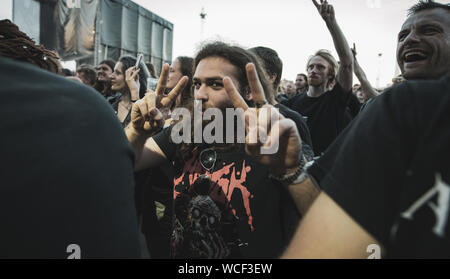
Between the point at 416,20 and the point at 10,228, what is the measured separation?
88.0 inches

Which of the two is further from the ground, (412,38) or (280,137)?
(412,38)

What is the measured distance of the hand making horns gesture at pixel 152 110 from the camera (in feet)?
4.81

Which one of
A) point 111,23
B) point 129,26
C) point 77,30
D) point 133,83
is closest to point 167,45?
point 129,26

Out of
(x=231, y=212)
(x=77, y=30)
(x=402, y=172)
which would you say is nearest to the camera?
(x=402, y=172)

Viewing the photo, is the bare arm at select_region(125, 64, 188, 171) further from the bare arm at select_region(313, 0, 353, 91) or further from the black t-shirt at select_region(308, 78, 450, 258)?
the bare arm at select_region(313, 0, 353, 91)

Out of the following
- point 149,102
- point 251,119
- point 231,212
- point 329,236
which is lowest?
point 231,212

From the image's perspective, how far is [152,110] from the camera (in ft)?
4.76

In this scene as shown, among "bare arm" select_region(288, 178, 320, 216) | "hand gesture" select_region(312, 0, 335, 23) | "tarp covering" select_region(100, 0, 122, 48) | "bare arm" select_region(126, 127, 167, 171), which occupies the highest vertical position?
"tarp covering" select_region(100, 0, 122, 48)

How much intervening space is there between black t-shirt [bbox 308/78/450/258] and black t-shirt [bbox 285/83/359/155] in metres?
2.30

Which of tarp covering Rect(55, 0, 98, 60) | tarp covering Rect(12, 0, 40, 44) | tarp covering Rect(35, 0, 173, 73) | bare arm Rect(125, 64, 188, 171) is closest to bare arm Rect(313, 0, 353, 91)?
bare arm Rect(125, 64, 188, 171)

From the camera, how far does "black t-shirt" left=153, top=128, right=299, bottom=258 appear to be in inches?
49.6

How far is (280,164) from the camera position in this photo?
3.54ft

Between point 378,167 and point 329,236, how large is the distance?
0.62 ft

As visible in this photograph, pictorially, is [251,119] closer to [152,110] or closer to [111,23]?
[152,110]
